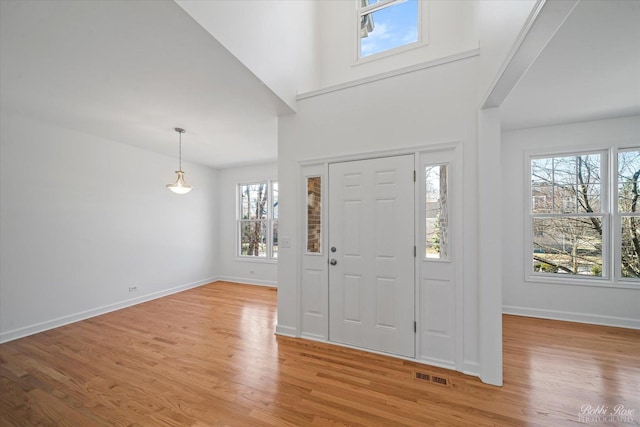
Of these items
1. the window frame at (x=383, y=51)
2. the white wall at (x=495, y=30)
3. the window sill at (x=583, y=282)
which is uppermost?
the window frame at (x=383, y=51)

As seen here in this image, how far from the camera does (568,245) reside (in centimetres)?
358

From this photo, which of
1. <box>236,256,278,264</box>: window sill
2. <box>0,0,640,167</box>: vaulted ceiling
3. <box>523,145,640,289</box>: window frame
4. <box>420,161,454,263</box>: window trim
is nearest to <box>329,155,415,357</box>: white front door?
<box>420,161,454,263</box>: window trim

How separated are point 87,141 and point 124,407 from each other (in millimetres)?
3876

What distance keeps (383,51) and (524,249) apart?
368 centimetres

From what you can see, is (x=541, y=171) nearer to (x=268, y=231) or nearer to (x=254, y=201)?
(x=268, y=231)

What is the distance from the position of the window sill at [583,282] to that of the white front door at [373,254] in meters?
2.55

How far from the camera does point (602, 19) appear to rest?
1.82 meters

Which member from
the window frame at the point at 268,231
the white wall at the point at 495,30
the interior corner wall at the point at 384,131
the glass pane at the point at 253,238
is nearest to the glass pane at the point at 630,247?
the interior corner wall at the point at 384,131

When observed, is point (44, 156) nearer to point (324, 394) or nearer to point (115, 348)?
point (115, 348)

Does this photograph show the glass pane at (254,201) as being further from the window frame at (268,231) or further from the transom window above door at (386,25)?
the transom window above door at (386,25)

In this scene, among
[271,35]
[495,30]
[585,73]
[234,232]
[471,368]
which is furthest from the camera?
[234,232]

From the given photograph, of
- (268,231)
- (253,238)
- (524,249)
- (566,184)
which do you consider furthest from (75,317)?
(566,184)

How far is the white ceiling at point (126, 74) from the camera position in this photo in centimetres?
169

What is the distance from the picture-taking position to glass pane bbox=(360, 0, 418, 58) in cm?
342
